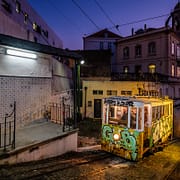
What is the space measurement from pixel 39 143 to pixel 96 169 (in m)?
2.15

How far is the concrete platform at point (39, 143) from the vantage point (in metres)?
6.54

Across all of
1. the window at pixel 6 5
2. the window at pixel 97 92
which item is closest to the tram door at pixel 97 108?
the window at pixel 97 92

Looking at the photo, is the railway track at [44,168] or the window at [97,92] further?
the window at [97,92]

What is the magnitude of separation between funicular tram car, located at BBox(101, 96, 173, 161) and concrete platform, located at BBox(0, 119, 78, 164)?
1.76 meters

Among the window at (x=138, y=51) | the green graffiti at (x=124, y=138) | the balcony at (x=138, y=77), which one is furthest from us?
the window at (x=138, y=51)

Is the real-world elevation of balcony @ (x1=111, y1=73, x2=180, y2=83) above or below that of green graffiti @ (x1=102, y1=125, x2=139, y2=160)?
above

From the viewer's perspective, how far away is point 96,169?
24.2 ft

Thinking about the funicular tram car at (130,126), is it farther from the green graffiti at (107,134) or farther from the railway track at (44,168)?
the railway track at (44,168)

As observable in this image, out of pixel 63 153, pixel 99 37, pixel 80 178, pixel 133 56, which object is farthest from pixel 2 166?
pixel 99 37

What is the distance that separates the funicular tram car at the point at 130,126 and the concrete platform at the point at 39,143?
1762 millimetres

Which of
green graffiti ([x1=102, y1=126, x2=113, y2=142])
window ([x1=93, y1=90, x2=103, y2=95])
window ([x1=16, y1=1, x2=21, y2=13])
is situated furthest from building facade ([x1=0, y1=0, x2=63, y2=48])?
window ([x1=93, y1=90, x2=103, y2=95])

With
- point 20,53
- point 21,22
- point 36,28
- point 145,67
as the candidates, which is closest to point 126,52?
point 145,67

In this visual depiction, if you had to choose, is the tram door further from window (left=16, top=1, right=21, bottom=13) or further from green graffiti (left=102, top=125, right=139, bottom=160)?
green graffiti (left=102, top=125, right=139, bottom=160)

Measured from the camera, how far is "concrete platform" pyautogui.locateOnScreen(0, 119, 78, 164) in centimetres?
654
